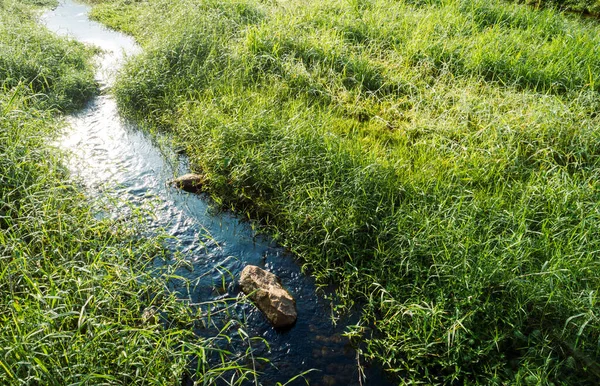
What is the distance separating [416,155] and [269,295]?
95.3 inches

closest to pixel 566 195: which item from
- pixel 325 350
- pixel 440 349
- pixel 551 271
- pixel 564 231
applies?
pixel 564 231

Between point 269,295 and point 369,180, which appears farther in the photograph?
point 369,180

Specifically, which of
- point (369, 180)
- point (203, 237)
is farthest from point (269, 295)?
point (369, 180)

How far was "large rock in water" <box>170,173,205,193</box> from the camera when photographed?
193 inches

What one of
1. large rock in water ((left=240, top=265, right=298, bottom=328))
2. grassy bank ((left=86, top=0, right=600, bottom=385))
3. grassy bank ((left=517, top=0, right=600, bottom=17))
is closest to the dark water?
large rock in water ((left=240, top=265, right=298, bottom=328))

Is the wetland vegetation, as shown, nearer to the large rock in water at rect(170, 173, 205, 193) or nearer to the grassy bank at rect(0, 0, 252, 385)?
the grassy bank at rect(0, 0, 252, 385)

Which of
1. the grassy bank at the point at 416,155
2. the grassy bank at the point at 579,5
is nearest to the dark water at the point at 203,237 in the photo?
the grassy bank at the point at 416,155

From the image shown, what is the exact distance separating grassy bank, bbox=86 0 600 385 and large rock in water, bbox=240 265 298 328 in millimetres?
449

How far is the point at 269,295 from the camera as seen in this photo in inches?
139

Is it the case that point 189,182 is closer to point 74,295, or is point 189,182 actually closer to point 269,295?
point 269,295

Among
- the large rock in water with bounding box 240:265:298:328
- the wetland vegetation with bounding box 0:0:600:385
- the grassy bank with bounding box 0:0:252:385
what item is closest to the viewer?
the grassy bank with bounding box 0:0:252:385

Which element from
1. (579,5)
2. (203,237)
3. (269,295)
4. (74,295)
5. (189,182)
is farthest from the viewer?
(579,5)

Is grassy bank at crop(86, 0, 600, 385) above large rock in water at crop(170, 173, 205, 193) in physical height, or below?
above

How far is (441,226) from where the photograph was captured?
3.77m
